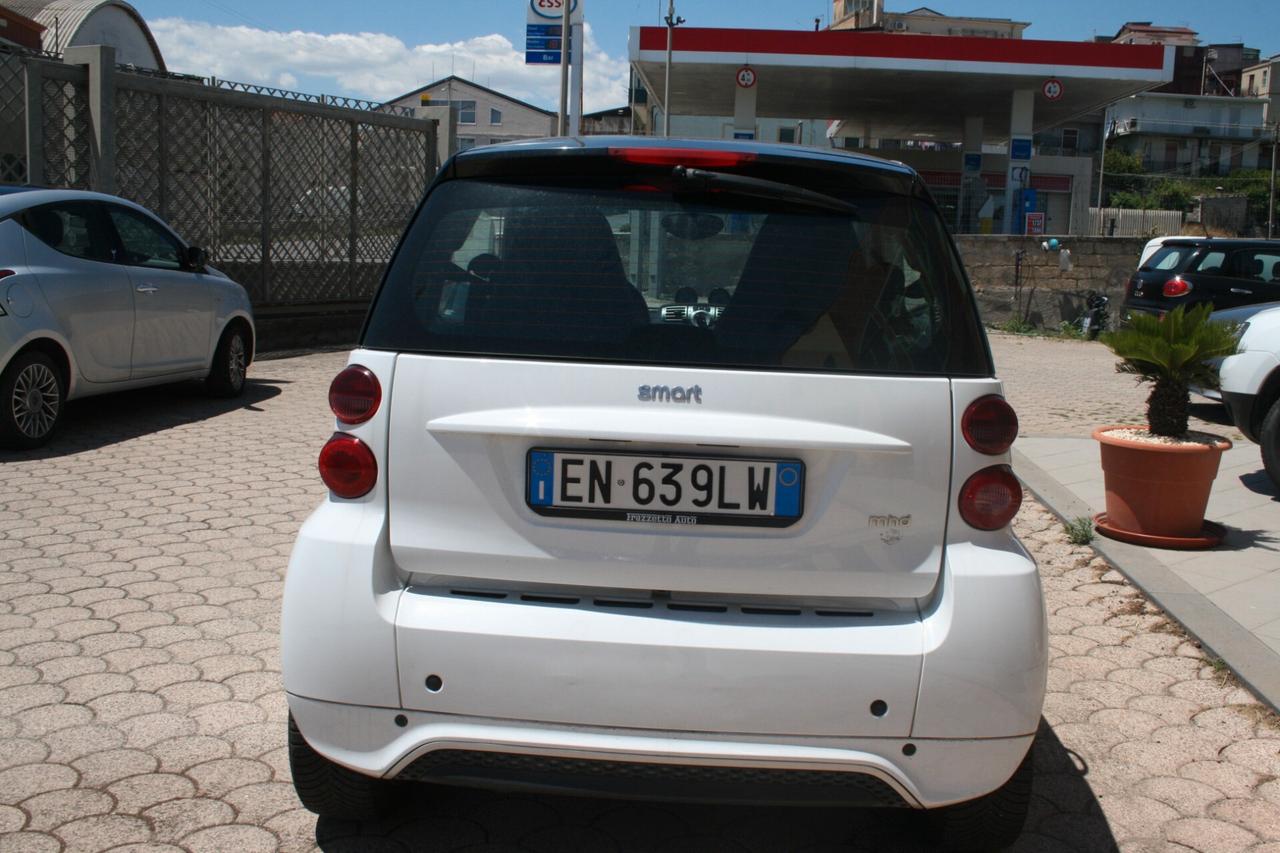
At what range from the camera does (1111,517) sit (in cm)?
648

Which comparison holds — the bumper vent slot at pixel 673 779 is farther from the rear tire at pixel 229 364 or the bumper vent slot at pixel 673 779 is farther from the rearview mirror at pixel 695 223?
the rear tire at pixel 229 364

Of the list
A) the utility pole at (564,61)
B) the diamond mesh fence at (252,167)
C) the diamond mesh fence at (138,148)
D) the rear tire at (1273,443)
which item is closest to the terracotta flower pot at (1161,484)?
the rear tire at (1273,443)

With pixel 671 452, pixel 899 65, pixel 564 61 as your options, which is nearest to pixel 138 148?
pixel 564 61

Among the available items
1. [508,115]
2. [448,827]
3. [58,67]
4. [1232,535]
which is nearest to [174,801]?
[448,827]

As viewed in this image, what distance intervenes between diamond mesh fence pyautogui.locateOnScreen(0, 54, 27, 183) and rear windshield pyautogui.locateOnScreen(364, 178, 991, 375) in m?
9.66

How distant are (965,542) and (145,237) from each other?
8.06 m

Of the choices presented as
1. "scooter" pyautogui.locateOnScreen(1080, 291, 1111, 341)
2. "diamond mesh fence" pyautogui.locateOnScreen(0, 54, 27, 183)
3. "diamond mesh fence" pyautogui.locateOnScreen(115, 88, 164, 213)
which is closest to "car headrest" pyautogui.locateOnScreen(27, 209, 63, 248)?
"diamond mesh fence" pyautogui.locateOnScreen(0, 54, 27, 183)

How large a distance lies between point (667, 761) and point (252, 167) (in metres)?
12.6

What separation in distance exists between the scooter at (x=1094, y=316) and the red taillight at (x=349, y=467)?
2048 cm

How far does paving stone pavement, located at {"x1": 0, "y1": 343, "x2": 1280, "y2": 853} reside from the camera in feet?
10.4

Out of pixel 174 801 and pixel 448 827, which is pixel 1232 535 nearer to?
pixel 448 827

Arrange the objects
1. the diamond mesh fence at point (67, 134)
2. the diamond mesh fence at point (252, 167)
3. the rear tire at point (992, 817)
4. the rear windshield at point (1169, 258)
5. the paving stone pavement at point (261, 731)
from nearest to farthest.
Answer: the rear tire at point (992, 817) < the paving stone pavement at point (261, 731) < the diamond mesh fence at point (67, 134) < the diamond mesh fence at point (252, 167) < the rear windshield at point (1169, 258)

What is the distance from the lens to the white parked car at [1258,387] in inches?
290

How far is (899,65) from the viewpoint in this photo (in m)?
29.7
